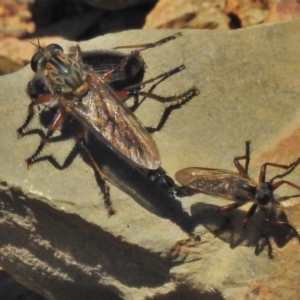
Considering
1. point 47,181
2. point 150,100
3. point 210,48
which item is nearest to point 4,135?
point 47,181

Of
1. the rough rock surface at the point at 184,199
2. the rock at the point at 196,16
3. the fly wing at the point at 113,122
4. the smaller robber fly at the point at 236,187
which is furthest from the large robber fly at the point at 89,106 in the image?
the rock at the point at 196,16

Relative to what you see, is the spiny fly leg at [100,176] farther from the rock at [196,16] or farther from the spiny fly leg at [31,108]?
the rock at [196,16]

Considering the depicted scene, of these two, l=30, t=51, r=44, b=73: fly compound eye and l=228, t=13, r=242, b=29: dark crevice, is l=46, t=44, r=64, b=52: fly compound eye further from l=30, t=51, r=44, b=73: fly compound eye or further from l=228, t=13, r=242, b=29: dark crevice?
l=228, t=13, r=242, b=29: dark crevice

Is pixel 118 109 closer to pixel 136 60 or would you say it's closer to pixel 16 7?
pixel 136 60

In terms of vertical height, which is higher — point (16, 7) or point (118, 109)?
point (16, 7)

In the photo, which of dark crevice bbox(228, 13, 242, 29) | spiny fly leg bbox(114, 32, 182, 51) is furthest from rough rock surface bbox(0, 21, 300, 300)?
dark crevice bbox(228, 13, 242, 29)

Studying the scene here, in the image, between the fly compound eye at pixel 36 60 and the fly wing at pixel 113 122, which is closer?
the fly wing at pixel 113 122
